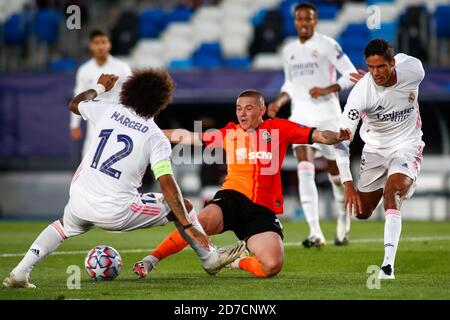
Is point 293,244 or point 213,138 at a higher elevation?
point 213,138

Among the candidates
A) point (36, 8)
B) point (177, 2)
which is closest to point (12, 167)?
point (36, 8)

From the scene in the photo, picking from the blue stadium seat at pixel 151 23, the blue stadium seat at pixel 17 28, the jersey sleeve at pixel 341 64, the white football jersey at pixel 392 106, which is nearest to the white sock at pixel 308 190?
the jersey sleeve at pixel 341 64

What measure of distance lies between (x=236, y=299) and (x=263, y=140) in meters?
2.55

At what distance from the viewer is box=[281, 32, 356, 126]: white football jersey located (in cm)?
1269

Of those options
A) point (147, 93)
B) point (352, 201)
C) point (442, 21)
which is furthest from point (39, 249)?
point (442, 21)

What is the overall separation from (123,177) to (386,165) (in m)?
3.02

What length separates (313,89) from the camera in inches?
488

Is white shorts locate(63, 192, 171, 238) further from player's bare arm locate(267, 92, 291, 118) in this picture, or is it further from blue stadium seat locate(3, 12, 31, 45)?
blue stadium seat locate(3, 12, 31, 45)

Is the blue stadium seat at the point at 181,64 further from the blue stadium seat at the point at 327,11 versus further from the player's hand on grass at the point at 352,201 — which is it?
the player's hand on grass at the point at 352,201

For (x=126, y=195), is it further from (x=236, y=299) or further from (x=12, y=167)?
(x=12, y=167)

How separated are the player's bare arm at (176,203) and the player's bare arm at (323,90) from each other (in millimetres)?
4977

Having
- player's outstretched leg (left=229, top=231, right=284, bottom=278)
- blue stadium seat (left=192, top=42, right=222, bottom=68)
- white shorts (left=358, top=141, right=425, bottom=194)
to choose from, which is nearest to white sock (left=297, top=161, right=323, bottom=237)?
white shorts (left=358, top=141, right=425, bottom=194)

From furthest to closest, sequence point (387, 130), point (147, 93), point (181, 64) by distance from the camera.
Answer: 1. point (181, 64)
2. point (387, 130)
3. point (147, 93)

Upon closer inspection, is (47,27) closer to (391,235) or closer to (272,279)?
(272,279)
